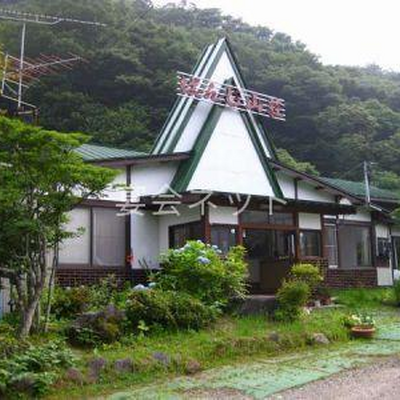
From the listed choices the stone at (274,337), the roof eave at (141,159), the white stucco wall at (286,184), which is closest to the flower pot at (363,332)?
the stone at (274,337)

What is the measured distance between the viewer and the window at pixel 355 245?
68.5 ft

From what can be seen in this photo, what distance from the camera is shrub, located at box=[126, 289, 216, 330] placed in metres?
9.84

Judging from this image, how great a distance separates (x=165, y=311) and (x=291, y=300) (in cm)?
293

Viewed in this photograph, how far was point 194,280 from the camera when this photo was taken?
11477 mm

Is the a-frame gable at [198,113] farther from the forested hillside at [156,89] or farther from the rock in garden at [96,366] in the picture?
the forested hillside at [156,89]

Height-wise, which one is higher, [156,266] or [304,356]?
[156,266]

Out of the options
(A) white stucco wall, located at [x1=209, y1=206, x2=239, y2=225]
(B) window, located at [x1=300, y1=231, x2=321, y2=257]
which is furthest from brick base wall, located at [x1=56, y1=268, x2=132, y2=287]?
(B) window, located at [x1=300, y1=231, x2=321, y2=257]

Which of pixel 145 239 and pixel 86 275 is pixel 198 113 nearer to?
pixel 145 239

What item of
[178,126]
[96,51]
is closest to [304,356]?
[178,126]

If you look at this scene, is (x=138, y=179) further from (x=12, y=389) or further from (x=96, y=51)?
(x=96, y=51)

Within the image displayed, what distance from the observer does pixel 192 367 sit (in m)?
8.27

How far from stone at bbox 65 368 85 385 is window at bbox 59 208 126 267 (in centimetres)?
681

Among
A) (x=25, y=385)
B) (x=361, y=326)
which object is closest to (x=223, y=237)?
(x=361, y=326)

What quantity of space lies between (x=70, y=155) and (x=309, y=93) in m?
30.1
